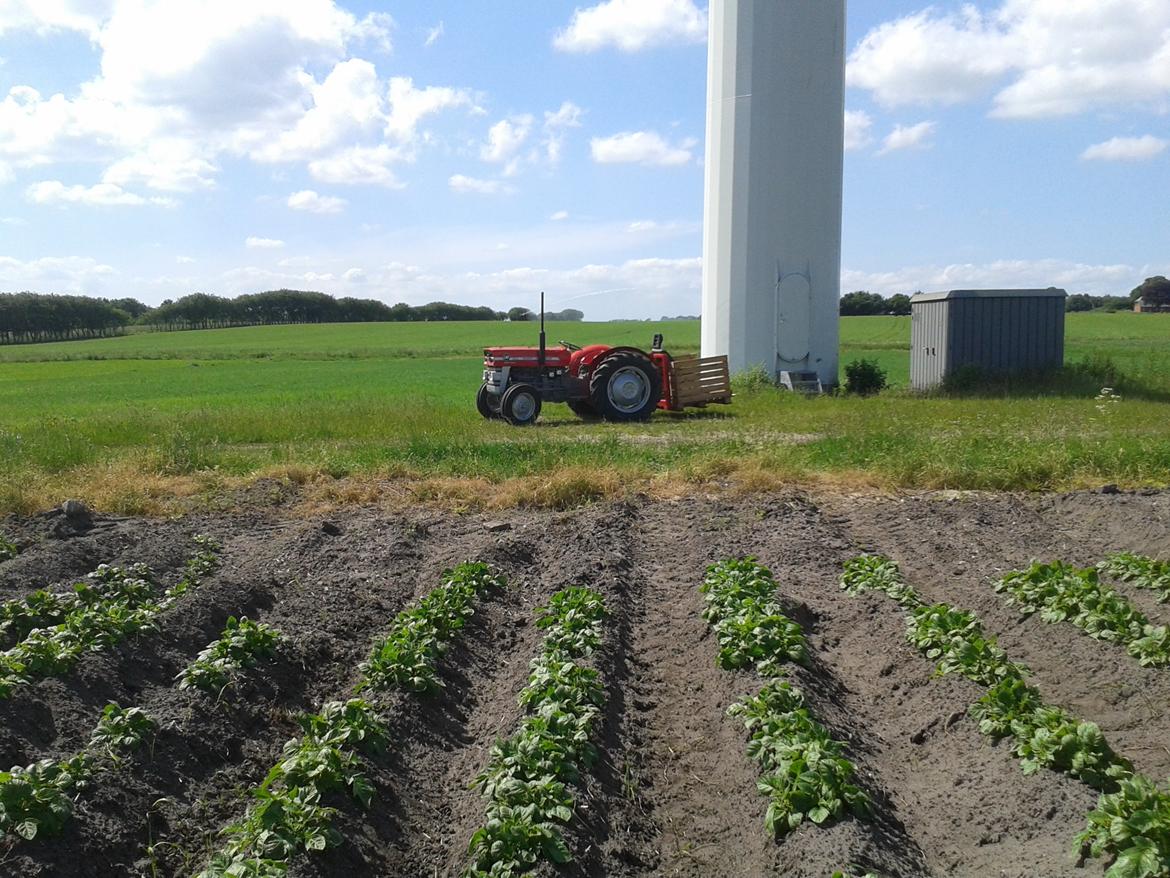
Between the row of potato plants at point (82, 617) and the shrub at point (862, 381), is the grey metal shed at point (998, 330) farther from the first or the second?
the row of potato plants at point (82, 617)

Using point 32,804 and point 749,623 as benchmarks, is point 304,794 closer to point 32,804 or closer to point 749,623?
point 32,804

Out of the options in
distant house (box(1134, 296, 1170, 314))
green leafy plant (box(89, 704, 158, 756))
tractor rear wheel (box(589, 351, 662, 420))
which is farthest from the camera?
distant house (box(1134, 296, 1170, 314))

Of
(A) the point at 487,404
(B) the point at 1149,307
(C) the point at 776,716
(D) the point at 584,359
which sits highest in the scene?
(B) the point at 1149,307

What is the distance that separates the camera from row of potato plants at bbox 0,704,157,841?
401 centimetres

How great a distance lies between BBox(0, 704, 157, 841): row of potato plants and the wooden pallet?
15.5 metres

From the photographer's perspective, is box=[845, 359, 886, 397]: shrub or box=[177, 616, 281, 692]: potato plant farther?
box=[845, 359, 886, 397]: shrub

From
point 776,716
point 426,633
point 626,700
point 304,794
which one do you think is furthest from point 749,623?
point 304,794

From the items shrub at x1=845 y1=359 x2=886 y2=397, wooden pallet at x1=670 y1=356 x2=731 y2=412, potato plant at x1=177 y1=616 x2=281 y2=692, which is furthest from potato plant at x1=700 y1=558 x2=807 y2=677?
shrub at x1=845 y1=359 x2=886 y2=397

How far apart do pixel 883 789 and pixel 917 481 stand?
7494mm

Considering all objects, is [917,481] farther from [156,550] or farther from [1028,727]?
[156,550]

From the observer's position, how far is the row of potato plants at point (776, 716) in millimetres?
4230

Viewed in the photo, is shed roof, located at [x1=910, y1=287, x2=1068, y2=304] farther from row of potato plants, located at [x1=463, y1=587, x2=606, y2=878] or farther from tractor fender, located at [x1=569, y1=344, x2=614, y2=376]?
row of potato plants, located at [x1=463, y1=587, x2=606, y2=878]

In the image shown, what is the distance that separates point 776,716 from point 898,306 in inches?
3151

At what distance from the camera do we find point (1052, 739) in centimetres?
459
